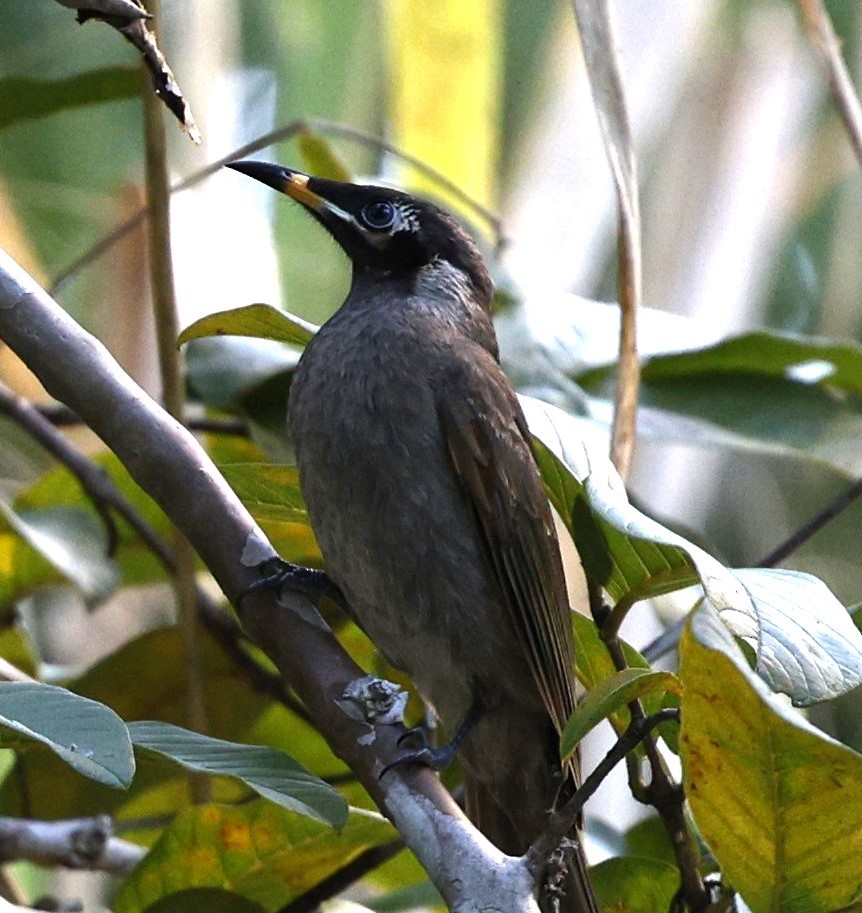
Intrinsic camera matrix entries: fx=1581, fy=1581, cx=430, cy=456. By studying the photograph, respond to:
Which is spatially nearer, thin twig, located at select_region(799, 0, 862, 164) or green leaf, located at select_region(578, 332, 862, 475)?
thin twig, located at select_region(799, 0, 862, 164)

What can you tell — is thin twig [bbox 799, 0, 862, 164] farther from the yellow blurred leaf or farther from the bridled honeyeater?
the yellow blurred leaf

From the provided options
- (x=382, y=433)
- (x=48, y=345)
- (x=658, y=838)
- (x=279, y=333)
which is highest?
(x=48, y=345)

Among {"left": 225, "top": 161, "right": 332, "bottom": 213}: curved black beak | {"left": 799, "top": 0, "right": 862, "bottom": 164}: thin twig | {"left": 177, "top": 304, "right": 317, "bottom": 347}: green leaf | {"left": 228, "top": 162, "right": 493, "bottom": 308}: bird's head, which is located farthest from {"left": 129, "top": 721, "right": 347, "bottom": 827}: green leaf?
{"left": 799, "top": 0, "right": 862, "bottom": 164}: thin twig

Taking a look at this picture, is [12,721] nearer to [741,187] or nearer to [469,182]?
[469,182]

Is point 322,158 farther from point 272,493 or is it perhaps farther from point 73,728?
point 73,728

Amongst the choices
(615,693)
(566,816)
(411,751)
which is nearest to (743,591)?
(615,693)

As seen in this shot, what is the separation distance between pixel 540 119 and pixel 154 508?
9.65 ft

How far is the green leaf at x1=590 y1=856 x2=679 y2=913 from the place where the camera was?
209cm

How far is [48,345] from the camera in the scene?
187 cm

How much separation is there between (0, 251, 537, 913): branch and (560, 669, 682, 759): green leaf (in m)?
0.17

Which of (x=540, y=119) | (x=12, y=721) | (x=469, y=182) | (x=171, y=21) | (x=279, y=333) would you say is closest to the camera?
(x=12, y=721)

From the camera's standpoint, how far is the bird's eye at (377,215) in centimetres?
296

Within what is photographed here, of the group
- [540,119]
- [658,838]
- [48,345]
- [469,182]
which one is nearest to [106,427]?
[48,345]

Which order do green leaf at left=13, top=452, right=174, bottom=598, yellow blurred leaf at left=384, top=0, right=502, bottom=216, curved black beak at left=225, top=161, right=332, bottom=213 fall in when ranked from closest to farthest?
curved black beak at left=225, top=161, right=332, bottom=213 < green leaf at left=13, top=452, right=174, bottom=598 < yellow blurred leaf at left=384, top=0, right=502, bottom=216
